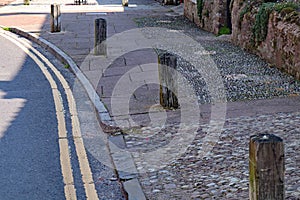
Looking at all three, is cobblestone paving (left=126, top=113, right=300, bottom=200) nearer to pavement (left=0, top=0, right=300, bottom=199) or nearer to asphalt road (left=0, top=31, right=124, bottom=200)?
pavement (left=0, top=0, right=300, bottom=199)

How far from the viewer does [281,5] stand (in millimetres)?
12914

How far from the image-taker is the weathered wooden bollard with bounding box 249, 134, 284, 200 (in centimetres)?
429

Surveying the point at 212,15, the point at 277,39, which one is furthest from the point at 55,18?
the point at 277,39

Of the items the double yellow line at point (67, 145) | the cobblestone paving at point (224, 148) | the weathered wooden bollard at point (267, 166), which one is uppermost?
the weathered wooden bollard at point (267, 166)

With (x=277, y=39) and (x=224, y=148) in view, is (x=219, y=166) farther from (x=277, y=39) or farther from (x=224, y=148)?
(x=277, y=39)

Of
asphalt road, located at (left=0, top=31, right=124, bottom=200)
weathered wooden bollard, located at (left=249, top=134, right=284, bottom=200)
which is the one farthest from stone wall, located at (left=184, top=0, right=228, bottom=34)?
weathered wooden bollard, located at (left=249, top=134, right=284, bottom=200)

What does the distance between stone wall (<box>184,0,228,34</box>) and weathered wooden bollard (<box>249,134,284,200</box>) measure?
45.6 feet

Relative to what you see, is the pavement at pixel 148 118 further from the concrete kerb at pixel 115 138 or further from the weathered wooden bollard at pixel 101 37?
the weathered wooden bollard at pixel 101 37

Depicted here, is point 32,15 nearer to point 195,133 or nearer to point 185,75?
point 185,75

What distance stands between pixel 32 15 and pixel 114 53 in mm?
11057

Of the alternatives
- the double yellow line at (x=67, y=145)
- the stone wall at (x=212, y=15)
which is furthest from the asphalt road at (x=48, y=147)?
the stone wall at (x=212, y=15)

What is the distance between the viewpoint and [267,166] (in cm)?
431

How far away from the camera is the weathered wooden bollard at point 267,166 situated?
4.29 metres

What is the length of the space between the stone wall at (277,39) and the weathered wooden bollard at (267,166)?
276 inches
